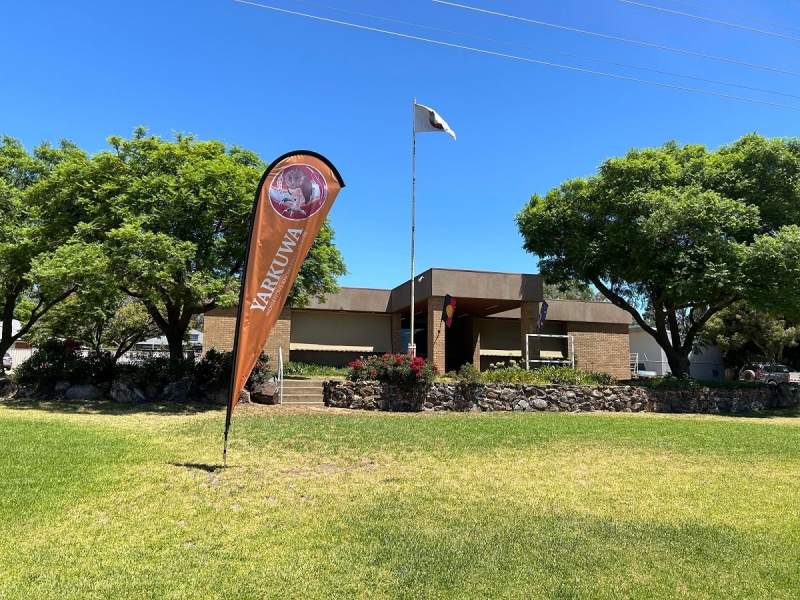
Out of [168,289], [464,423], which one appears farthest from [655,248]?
[168,289]

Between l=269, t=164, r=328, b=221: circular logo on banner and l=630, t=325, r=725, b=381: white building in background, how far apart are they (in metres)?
34.2

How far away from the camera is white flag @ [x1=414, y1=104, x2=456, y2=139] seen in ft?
61.0

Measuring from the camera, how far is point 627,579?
3902 mm

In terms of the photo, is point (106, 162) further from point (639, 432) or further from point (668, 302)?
point (668, 302)

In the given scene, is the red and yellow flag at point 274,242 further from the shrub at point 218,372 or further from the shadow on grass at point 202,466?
the shrub at point 218,372

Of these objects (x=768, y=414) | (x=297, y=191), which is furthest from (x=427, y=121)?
(x=768, y=414)

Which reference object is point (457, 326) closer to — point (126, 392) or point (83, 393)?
point (126, 392)

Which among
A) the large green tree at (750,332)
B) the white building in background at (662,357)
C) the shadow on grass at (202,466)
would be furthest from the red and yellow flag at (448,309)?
the white building in background at (662,357)

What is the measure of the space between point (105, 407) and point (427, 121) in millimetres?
12833

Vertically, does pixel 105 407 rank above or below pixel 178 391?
below

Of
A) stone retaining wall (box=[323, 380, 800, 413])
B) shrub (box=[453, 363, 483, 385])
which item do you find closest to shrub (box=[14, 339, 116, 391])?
stone retaining wall (box=[323, 380, 800, 413])

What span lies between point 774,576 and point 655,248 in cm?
1443

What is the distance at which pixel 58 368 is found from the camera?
14.1m

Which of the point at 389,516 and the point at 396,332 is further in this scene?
the point at 396,332
